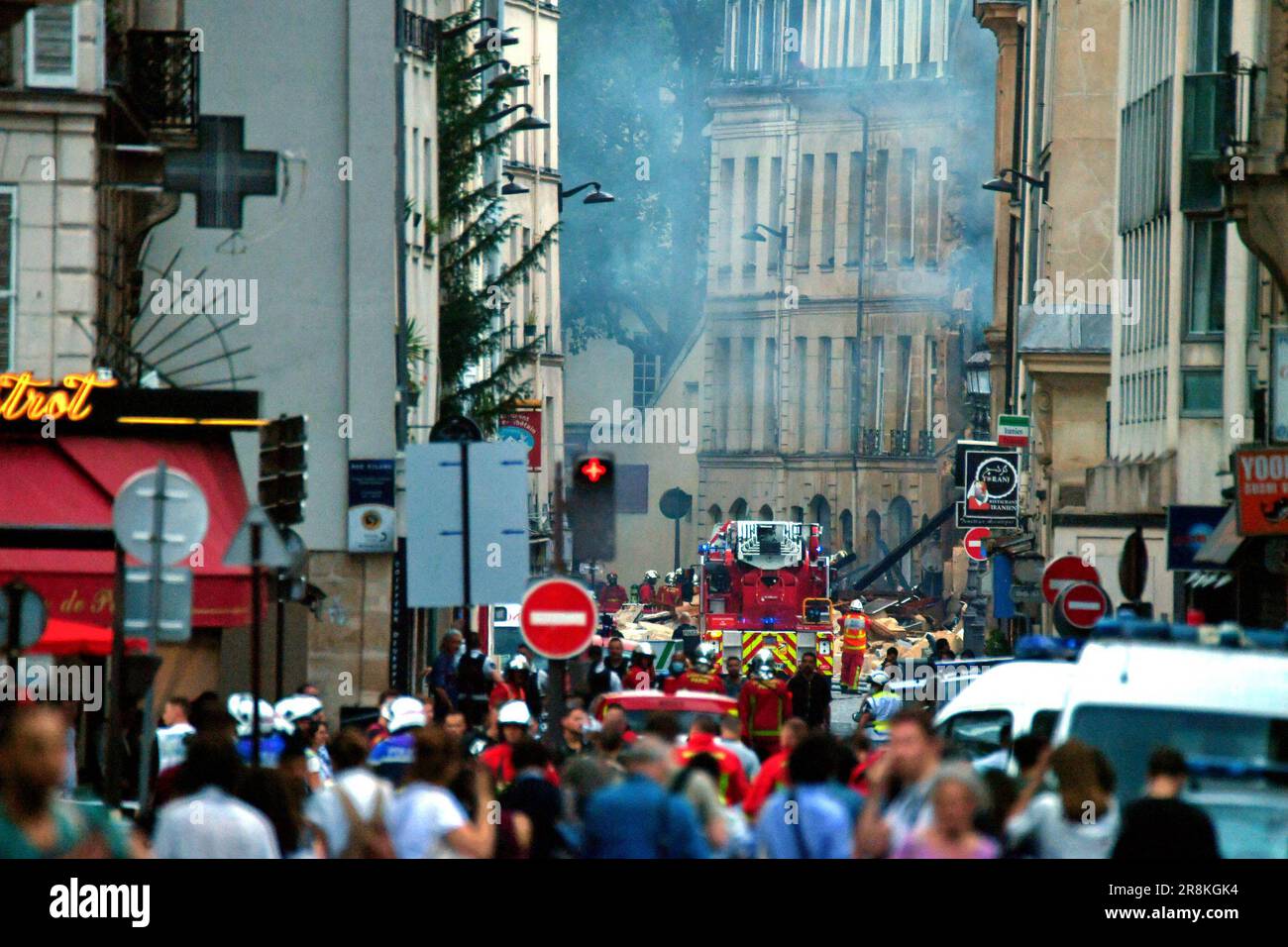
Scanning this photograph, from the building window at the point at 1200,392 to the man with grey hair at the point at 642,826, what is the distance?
23.5m

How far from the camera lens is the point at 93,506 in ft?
74.2

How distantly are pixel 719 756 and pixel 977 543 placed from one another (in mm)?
41064

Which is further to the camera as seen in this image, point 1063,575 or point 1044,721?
point 1063,575

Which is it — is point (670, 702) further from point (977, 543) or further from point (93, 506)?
point (977, 543)

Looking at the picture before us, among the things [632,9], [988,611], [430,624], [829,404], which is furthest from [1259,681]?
[632,9]

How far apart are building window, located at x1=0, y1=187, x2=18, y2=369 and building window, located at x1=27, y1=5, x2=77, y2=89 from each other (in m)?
0.99

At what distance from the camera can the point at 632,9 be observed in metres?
94.1

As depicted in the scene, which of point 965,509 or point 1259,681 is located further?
point 965,509

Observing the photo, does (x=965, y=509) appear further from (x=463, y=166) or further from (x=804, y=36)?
(x=804, y=36)

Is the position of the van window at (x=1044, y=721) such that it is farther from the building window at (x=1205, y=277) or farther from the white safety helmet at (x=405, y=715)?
the building window at (x=1205, y=277)

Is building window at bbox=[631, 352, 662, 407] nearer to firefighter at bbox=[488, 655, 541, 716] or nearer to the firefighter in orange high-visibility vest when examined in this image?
the firefighter in orange high-visibility vest

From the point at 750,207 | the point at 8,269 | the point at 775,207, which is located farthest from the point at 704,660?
the point at 750,207

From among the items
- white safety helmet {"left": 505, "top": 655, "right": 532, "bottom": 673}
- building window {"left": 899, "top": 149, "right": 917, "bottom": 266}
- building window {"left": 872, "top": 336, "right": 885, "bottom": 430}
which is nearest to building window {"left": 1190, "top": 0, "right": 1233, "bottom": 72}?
white safety helmet {"left": 505, "top": 655, "right": 532, "bottom": 673}
